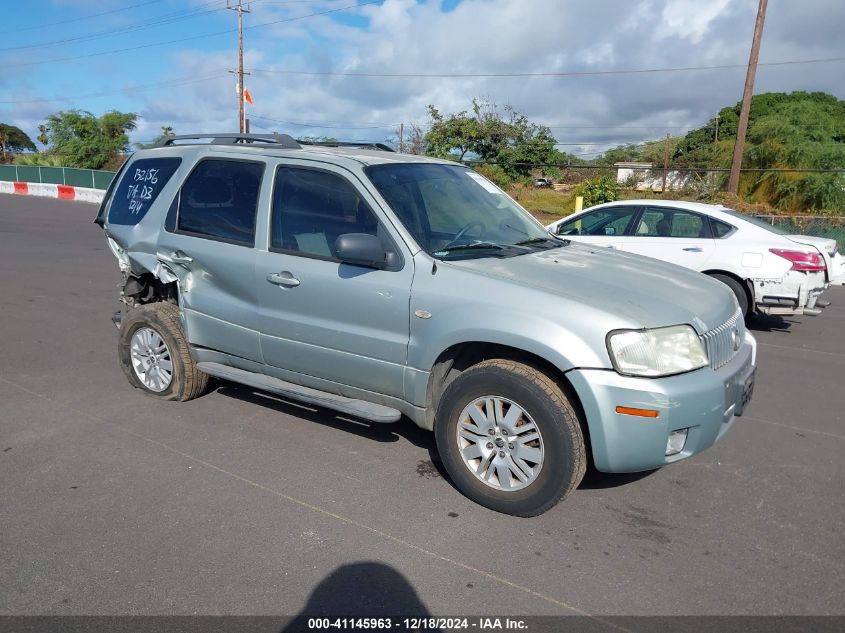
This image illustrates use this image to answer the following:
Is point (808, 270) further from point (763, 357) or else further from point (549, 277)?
point (549, 277)

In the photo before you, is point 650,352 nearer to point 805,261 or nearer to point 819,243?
point 805,261

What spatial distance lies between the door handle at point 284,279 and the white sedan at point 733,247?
4.82 meters

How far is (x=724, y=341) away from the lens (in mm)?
3846

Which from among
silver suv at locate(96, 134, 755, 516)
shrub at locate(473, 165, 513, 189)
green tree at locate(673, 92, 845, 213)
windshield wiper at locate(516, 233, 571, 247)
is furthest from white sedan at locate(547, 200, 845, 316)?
shrub at locate(473, 165, 513, 189)

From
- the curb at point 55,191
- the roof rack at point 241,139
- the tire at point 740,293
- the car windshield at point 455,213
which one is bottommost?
the curb at point 55,191

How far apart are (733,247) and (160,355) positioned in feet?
21.7

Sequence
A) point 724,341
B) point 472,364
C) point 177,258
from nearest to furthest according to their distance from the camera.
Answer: point 724,341
point 472,364
point 177,258

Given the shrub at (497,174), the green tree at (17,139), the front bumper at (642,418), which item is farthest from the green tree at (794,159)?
the green tree at (17,139)

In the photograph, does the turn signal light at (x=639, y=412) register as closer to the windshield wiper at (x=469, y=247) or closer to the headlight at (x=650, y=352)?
the headlight at (x=650, y=352)

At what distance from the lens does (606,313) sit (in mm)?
3434

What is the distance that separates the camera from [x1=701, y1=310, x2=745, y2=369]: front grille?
3.65 m

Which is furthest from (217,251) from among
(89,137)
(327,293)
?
(89,137)

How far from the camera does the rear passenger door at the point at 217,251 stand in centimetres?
471

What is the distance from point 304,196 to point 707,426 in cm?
280
